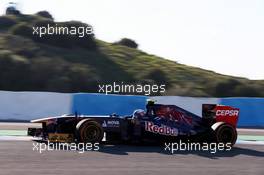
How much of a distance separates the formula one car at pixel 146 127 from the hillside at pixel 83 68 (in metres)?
22.0

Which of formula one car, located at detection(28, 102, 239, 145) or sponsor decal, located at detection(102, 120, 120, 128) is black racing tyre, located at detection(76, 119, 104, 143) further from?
sponsor decal, located at detection(102, 120, 120, 128)

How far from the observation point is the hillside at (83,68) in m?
36.7

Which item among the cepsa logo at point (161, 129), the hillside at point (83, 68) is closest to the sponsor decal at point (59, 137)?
the cepsa logo at point (161, 129)

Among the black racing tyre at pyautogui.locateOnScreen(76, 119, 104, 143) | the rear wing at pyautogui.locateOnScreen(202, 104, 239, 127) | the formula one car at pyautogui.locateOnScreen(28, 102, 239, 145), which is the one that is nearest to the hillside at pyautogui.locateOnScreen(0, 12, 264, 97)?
the rear wing at pyautogui.locateOnScreen(202, 104, 239, 127)

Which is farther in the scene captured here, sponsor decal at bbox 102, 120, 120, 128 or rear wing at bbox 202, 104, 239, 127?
rear wing at bbox 202, 104, 239, 127

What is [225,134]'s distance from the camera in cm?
1462

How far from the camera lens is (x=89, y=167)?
405 inches

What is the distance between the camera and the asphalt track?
1000 centimetres

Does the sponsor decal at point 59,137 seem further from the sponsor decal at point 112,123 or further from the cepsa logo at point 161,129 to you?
the cepsa logo at point 161,129

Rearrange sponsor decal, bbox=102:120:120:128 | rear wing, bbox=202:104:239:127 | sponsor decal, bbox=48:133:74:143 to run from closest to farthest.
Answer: sponsor decal, bbox=48:133:74:143 → sponsor decal, bbox=102:120:120:128 → rear wing, bbox=202:104:239:127

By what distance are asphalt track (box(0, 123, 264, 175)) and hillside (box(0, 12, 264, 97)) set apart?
22950mm

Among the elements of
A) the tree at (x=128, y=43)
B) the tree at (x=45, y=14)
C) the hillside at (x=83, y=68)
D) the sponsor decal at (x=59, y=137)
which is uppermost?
the tree at (x=45, y=14)

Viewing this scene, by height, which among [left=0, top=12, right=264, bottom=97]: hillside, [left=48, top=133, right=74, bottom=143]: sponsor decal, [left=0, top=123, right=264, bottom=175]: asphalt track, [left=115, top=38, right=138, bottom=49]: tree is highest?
[left=115, top=38, right=138, bottom=49]: tree

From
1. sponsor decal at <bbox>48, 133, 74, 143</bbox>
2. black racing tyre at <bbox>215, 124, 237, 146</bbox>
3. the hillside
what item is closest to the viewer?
sponsor decal at <bbox>48, 133, 74, 143</bbox>
